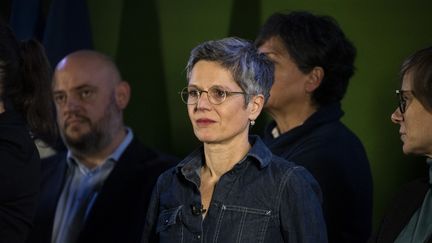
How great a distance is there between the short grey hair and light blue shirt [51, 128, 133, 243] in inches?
52.2

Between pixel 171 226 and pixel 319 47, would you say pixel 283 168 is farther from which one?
pixel 319 47

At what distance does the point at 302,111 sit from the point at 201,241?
0.97m

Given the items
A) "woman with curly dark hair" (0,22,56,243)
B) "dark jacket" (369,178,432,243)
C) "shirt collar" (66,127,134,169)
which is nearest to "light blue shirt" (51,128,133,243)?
"shirt collar" (66,127,134,169)

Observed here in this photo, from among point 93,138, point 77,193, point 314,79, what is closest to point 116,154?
point 93,138

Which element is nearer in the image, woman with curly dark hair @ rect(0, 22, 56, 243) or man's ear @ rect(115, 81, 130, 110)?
woman with curly dark hair @ rect(0, 22, 56, 243)

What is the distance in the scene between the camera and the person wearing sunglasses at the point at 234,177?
190cm

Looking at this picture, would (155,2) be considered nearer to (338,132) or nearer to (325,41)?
(325,41)

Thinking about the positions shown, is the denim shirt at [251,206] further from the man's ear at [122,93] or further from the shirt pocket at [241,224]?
the man's ear at [122,93]

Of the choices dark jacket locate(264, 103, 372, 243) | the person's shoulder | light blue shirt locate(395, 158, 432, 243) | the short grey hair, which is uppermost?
the short grey hair

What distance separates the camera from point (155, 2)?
3.62 metres

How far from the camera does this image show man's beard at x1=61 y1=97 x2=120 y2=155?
329 centimetres

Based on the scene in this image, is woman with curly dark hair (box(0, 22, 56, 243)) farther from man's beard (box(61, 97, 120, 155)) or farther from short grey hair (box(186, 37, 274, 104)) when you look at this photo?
man's beard (box(61, 97, 120, 155))

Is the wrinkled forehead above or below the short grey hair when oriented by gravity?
below

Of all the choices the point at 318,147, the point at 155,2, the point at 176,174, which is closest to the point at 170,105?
the point at 155,2
